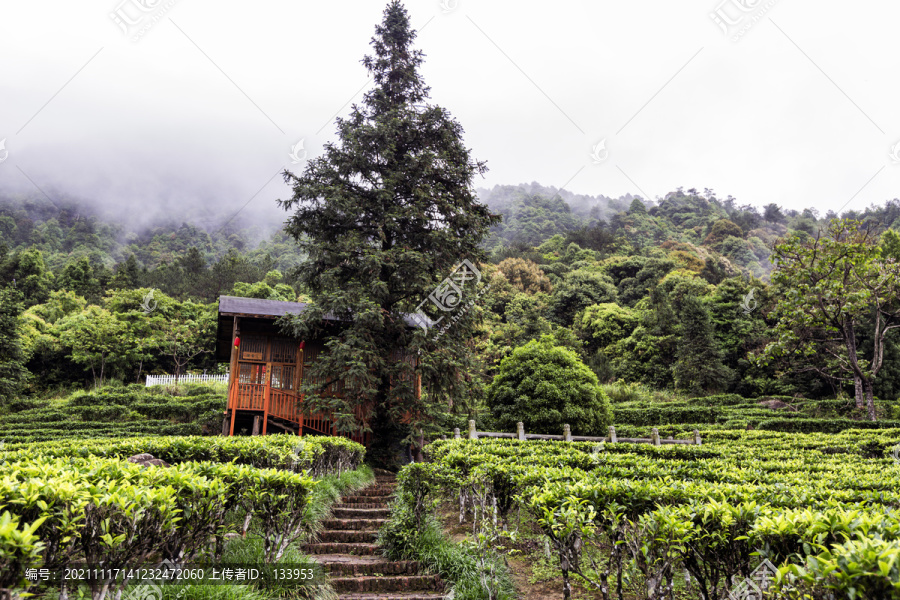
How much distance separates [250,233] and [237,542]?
10468 centimetres

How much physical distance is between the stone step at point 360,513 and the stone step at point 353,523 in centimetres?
27

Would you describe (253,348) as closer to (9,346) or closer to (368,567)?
(368,567)

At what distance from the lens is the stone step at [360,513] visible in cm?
800

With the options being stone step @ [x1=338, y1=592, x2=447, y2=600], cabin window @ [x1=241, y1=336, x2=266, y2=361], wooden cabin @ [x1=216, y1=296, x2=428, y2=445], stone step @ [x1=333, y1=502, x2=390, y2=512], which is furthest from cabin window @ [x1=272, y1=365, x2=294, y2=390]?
stone step @ [x1=338, y1=592, x2=447, y2=600]

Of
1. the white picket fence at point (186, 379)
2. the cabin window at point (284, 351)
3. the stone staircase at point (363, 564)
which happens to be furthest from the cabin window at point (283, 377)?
the white picket fence at point (186, 379)

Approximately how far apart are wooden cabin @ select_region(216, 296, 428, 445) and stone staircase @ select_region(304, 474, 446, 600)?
7552 millimetres

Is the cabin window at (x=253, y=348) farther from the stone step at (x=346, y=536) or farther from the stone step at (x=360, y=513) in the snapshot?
the stone step at (x=346, y=536)

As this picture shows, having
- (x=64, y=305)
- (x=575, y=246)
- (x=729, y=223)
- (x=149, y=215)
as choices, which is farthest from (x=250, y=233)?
(x=729, y=223)

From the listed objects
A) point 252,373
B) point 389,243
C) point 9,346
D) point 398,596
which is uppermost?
point 389,243

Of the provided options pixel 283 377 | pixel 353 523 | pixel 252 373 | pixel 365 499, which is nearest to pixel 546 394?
pixel 365 499

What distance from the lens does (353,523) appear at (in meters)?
7.54

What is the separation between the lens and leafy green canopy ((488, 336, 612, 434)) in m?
16.0

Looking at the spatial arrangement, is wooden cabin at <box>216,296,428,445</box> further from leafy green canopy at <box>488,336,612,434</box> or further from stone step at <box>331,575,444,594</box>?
stone step at <box>331,575,444,594</box>

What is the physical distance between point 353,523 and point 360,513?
2.13 feet
